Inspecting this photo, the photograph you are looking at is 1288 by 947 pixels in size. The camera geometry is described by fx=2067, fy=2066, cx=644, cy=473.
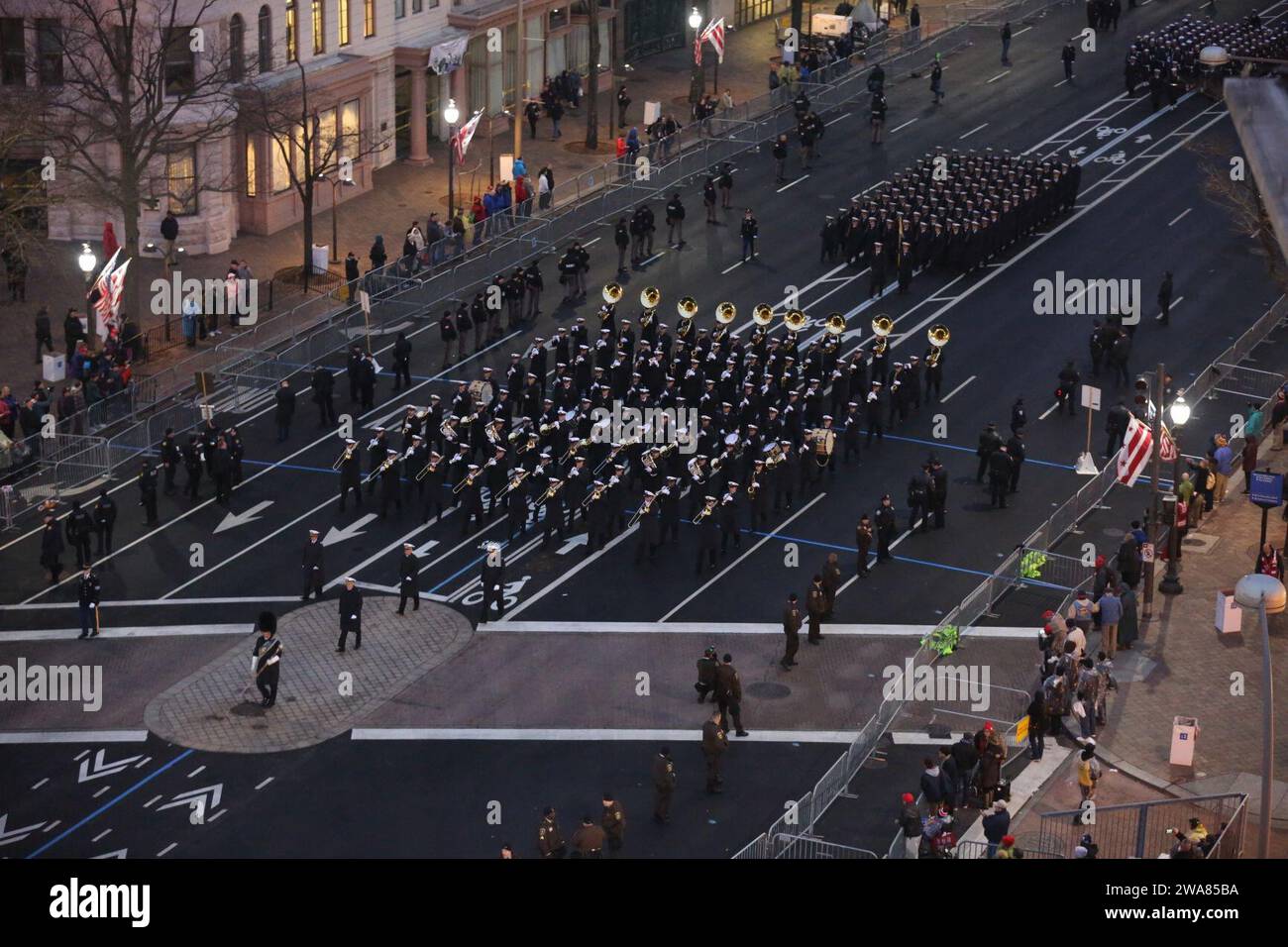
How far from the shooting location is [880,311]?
188 feet

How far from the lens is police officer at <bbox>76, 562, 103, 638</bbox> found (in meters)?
38.1

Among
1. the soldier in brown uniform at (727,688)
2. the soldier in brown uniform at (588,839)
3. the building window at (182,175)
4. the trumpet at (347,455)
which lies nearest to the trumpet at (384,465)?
the trumpet at (347,455)

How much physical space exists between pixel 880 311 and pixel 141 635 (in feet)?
83.7

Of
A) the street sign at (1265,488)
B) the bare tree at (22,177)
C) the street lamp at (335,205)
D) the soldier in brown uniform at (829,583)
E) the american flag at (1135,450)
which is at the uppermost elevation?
the bare tree at (22,177)

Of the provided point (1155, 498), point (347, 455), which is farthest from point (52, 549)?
point (1155, 498)

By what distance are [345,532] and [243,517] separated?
2477mm

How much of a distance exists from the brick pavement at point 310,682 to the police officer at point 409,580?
0.21m

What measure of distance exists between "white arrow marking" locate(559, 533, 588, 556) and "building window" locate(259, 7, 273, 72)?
25.2m

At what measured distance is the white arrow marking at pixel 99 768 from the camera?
109 ft

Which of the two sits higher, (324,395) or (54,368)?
(54,368)

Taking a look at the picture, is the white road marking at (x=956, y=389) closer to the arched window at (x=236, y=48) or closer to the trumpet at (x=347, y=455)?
the trumpet at (x=347, y=455)

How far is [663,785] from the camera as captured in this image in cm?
3145

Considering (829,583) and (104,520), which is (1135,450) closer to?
(829,583)

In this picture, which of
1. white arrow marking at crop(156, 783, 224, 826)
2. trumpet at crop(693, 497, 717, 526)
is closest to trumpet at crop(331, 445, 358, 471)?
trumpet at crop(693, 497, 717, 526)
